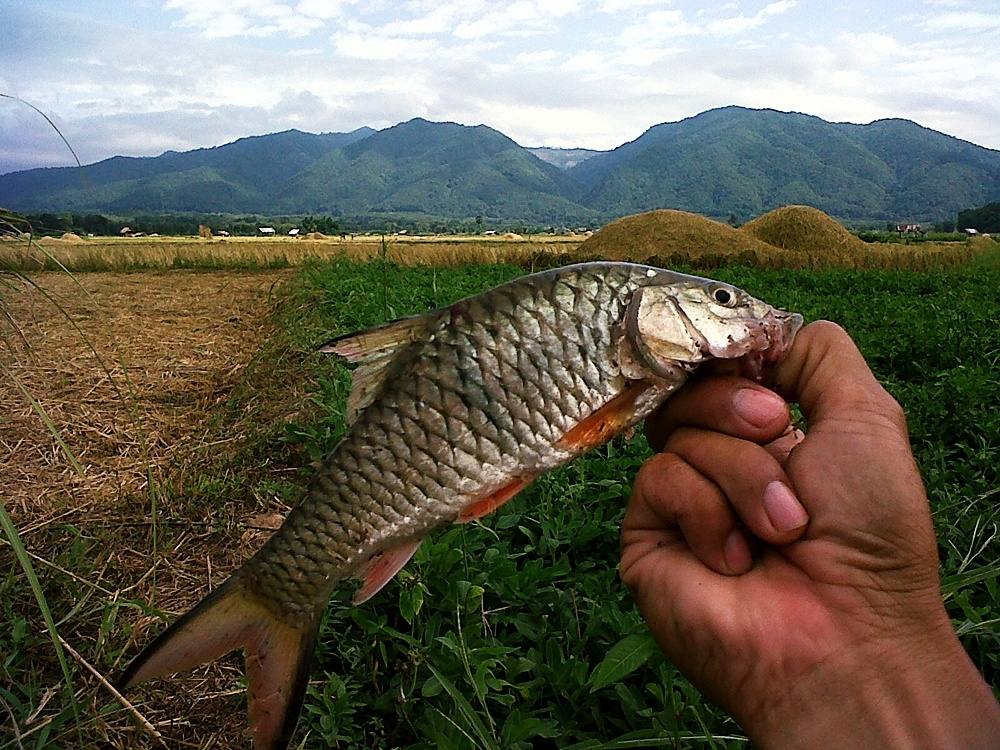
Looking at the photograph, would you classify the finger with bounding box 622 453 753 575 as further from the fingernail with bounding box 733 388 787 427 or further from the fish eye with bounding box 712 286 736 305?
the fish eye with bounding box 712 286 736 305

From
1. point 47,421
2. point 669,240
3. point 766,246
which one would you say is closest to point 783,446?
point 47,421

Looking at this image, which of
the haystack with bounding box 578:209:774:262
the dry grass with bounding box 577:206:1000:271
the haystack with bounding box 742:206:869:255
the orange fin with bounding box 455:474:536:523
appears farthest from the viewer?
the haystack with bounding box 742:206:869:255

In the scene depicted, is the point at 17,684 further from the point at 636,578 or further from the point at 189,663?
the point at 636,578

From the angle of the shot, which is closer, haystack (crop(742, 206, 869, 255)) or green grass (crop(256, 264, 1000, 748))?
green grass (crop(256, 264, 1000, 748))

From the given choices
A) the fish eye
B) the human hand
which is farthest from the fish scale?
the human hand

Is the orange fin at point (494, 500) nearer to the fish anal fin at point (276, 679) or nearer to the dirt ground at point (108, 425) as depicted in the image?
the fish anal fin at point (276, 679)

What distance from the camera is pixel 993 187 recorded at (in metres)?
193

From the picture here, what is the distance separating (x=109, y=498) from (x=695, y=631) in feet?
10.4

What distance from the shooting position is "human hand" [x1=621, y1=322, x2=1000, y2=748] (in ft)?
4.25

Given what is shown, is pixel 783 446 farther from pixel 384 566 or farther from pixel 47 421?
pixel 47 421

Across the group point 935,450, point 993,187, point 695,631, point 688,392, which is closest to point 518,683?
point 695,631

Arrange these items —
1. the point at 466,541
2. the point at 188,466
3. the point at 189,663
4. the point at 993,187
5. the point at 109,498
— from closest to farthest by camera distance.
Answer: the point at 189,663 < the point at 466,541 < the point at 109,498 < the point at 188,466 < the point at 993,187

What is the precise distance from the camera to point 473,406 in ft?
4.84

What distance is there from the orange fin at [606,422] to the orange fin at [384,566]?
1.28 feet
